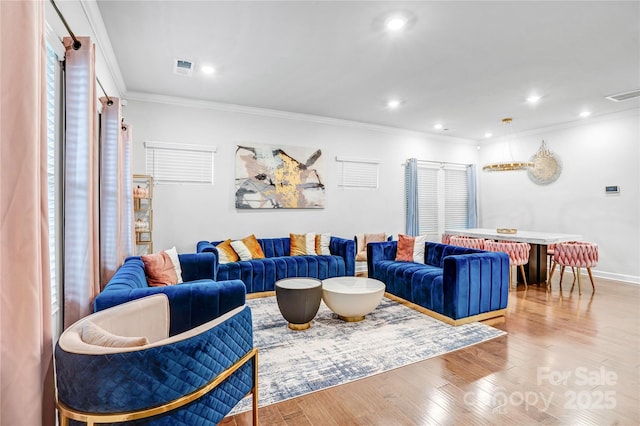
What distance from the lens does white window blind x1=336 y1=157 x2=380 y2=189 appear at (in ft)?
20.7

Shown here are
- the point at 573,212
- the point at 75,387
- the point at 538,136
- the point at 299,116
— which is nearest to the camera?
the point at 75,387

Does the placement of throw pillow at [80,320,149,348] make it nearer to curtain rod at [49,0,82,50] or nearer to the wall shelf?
curtain rod at [49,0,82,50]

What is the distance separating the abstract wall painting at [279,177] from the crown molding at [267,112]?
571 mm

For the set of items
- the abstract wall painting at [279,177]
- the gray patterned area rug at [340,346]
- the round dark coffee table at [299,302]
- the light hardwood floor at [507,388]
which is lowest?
the light hardwood floor at [507,388]

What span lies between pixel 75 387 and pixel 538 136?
8225 mm

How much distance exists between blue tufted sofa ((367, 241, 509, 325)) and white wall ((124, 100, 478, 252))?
2311 mm

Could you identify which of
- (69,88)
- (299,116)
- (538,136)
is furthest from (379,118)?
(69,88)

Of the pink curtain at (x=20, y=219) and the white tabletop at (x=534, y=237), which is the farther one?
the white tabletop at (x=534, y=237)

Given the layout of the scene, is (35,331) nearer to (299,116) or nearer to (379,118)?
(299,116)

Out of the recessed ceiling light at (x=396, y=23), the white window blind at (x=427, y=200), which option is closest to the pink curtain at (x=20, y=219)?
the recessed ceiling light at (x=396, y=23)

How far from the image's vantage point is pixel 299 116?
5.84m

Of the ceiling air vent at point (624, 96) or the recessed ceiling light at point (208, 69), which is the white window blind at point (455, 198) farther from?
the recessed ceiling light at point (208, 69)

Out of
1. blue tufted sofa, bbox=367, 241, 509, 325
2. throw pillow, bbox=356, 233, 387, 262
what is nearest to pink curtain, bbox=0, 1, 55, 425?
blue tufted sofa, bbox=367, 241, 509, 325

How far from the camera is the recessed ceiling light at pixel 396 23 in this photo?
2.83m
